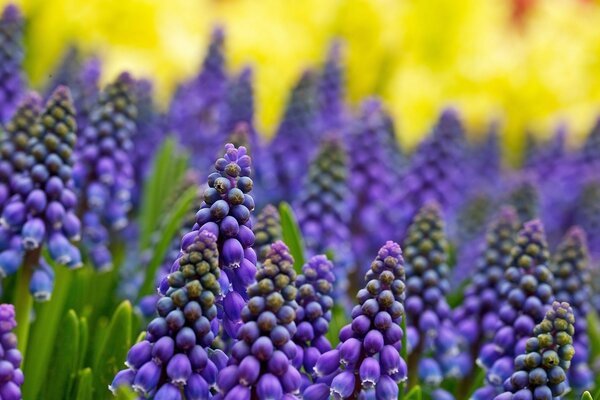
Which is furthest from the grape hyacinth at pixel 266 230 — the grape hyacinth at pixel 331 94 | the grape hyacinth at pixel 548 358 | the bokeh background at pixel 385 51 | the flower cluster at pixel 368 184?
the bokeh background at pixel 385 51

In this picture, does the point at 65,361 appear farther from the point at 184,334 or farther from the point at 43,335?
the point at 184,334

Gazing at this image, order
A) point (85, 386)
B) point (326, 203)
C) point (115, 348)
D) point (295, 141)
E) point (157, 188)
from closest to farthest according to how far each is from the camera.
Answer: point (85, 386) → point (115, 348) → point (326, 203) → point (157, 188) → point (295, 141)

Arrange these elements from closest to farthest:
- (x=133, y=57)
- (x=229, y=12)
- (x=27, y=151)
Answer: (x=27, y=151) → (x=133, y=57) → (x=229, y=12)

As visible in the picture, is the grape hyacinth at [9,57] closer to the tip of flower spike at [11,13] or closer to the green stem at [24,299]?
the tip of flower spike at [11,13]

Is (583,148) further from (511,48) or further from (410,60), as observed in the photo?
(511,48)

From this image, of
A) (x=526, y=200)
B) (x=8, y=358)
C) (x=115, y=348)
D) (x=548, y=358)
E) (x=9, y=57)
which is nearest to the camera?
(x=8, y=358)

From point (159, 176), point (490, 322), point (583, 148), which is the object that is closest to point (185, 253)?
point (490, 322)

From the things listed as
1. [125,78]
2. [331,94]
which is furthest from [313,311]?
[331,94]
